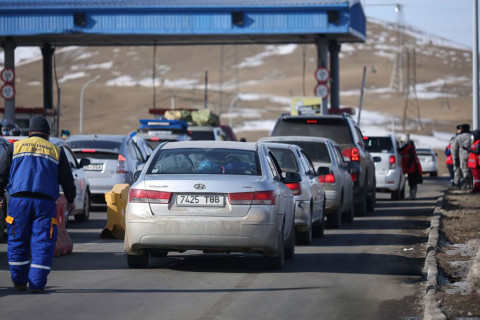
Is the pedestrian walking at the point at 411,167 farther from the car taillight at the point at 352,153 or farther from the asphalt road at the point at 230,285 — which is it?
the asphalt road at the point at 230,285

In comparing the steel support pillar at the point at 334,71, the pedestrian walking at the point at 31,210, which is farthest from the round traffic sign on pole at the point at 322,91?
the pedestrian walking at the point at 31,210

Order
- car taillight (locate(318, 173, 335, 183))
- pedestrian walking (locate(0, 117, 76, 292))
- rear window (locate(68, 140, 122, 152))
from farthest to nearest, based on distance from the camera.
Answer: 1. rear window (locate(68, 140, 122, 152))
2. car taillight (locate(318, 173, 335, 183))
3. pedestrian walking (locate(0, 117, 76, 292))

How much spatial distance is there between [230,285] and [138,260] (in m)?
1.76

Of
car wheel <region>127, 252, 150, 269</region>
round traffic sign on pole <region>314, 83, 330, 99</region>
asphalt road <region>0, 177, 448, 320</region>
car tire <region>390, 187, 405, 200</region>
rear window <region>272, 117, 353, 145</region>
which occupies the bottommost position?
car tire <region>390, 187, 405, 200</region>

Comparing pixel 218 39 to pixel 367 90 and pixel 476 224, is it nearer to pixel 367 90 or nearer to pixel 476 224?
pixel 476 224

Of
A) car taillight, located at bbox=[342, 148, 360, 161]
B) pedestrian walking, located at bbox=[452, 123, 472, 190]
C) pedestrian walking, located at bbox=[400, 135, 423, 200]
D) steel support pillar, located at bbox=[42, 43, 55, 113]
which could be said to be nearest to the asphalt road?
car taillight, located at bbox=[342, 148, 360, 161]

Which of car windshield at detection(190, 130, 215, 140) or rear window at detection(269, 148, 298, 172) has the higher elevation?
car windshield at detection(190, 130, 215, 140)

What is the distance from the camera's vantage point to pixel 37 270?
10.7 m

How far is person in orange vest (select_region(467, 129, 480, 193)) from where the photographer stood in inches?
1149

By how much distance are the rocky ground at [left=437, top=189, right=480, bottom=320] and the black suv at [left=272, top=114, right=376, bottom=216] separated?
5.96 ft

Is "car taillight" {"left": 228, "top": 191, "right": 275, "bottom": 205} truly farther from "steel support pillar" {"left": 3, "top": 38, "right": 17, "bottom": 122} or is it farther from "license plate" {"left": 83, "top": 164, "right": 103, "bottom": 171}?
"steel support pillar" {"left": 3, "top": 38, "right": 17, "bottom": 122}

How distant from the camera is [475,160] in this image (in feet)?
95.8

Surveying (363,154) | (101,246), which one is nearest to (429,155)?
(363,154)

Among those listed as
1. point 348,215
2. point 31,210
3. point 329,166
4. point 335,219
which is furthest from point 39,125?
point 348,215
